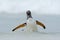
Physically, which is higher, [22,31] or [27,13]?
[27,13]

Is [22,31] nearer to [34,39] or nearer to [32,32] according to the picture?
[32,32]

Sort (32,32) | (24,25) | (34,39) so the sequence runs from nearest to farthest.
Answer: (34,39), (32,32), (24,25)

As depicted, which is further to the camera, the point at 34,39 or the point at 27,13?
the point at 27,13

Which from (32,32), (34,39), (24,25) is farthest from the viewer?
(24,25)

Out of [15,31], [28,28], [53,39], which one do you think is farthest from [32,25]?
[53,39]

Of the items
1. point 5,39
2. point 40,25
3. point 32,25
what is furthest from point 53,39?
point 40,25

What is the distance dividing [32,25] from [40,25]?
1.98 m

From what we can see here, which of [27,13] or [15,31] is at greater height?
[27,13]

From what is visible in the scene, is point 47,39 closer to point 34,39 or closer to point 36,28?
point 34,39

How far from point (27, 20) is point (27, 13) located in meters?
0.65

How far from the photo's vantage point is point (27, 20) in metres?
24.7

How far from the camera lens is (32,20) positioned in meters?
24.3

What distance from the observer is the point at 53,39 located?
19188 mm

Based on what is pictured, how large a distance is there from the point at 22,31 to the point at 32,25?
1.27 metres
